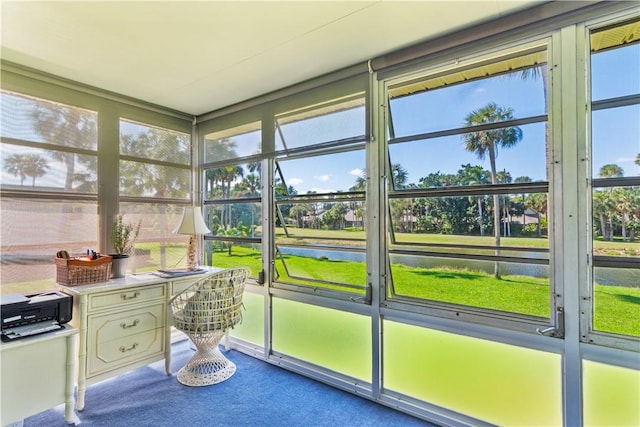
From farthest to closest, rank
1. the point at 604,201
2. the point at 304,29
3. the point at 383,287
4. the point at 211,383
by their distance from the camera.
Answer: the point at 211,383 → the point at 383,287 → the point at 304,29 → the point at 604,201

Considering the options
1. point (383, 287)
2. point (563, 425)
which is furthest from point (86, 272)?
point (563, 425)

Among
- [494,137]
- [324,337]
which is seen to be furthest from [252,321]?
[494,137]

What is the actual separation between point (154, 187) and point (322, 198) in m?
2.00

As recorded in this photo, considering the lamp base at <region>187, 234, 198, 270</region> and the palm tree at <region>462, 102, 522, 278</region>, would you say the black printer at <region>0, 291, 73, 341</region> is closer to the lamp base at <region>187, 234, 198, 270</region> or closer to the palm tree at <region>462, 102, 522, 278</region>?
the lamp base at <region>187, 234, 198, 270</region>

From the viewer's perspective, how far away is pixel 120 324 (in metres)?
2.50

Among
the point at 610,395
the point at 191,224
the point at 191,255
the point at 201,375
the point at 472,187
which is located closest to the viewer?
the point at 610,395

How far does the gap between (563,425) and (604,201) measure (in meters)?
1.31

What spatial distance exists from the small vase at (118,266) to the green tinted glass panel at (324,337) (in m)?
1.46

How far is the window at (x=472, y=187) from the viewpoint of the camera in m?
1.90

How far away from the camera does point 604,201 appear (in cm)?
170

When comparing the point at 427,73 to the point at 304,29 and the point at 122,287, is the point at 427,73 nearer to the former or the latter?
the point at 304,29

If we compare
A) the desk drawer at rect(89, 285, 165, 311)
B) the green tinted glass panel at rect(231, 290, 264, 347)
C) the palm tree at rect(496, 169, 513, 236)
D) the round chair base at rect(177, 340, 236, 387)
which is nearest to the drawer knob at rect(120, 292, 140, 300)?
the desk drawer at rect(89, 285, 165, 311)

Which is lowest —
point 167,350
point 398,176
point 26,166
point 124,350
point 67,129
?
point 167,350

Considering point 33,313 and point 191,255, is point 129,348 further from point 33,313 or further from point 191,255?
point 191,255
